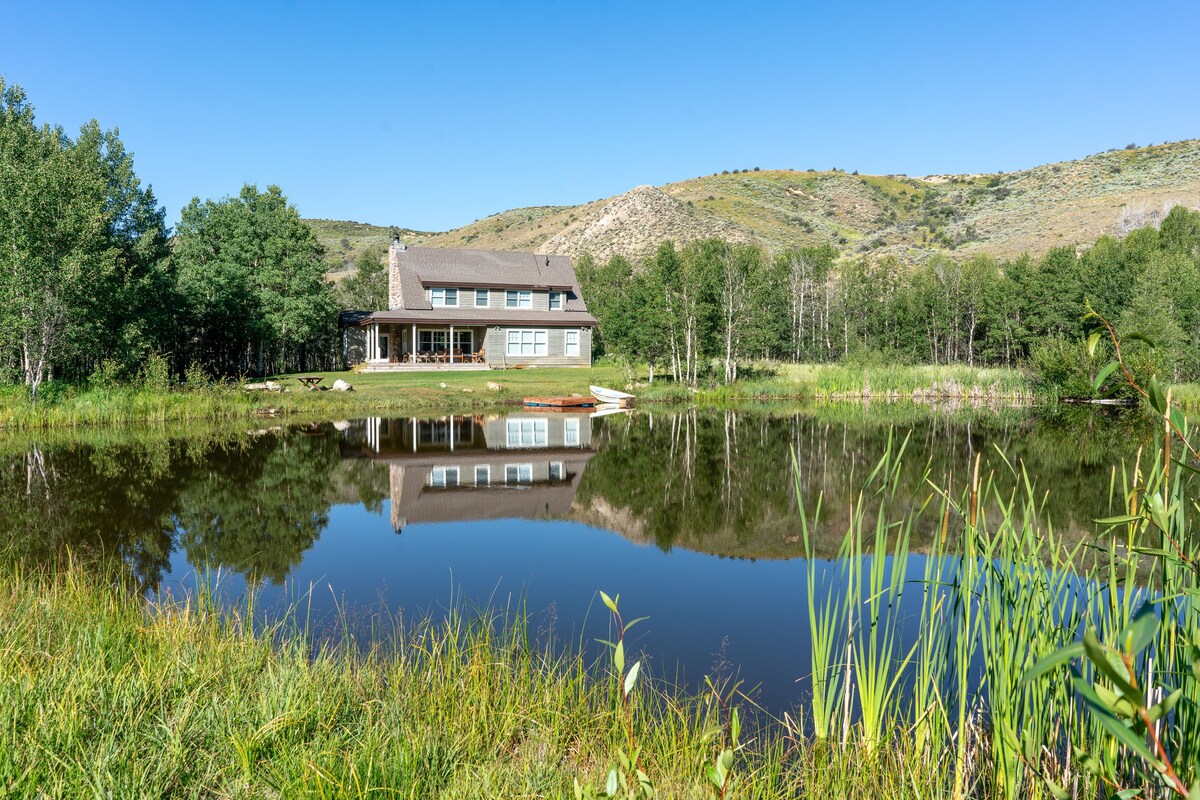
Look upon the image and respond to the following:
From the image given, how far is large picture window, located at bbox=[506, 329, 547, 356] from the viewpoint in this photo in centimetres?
4122

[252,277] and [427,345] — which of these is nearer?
[252,277]

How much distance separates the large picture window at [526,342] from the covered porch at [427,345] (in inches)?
61.0

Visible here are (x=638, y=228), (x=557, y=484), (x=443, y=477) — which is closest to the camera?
(x=557, y=484)

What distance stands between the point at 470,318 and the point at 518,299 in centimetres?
418

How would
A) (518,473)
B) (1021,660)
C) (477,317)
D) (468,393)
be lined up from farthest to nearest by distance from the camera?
(477,317) < (468,393) < (518,473) < (1021,660)

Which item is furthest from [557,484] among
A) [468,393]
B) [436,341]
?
[436,341]

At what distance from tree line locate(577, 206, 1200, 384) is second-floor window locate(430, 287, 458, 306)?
8540 mm

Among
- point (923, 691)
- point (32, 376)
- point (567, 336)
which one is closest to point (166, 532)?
point (923, 691)

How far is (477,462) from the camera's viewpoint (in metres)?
17.4

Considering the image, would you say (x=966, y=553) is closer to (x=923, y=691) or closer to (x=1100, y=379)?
(x=923, y=691)

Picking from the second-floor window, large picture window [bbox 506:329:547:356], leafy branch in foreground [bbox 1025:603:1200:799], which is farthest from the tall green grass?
the second-floor window

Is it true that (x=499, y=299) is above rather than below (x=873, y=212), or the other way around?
below

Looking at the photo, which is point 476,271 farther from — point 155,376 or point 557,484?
point 557,484

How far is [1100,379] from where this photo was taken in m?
1.62
